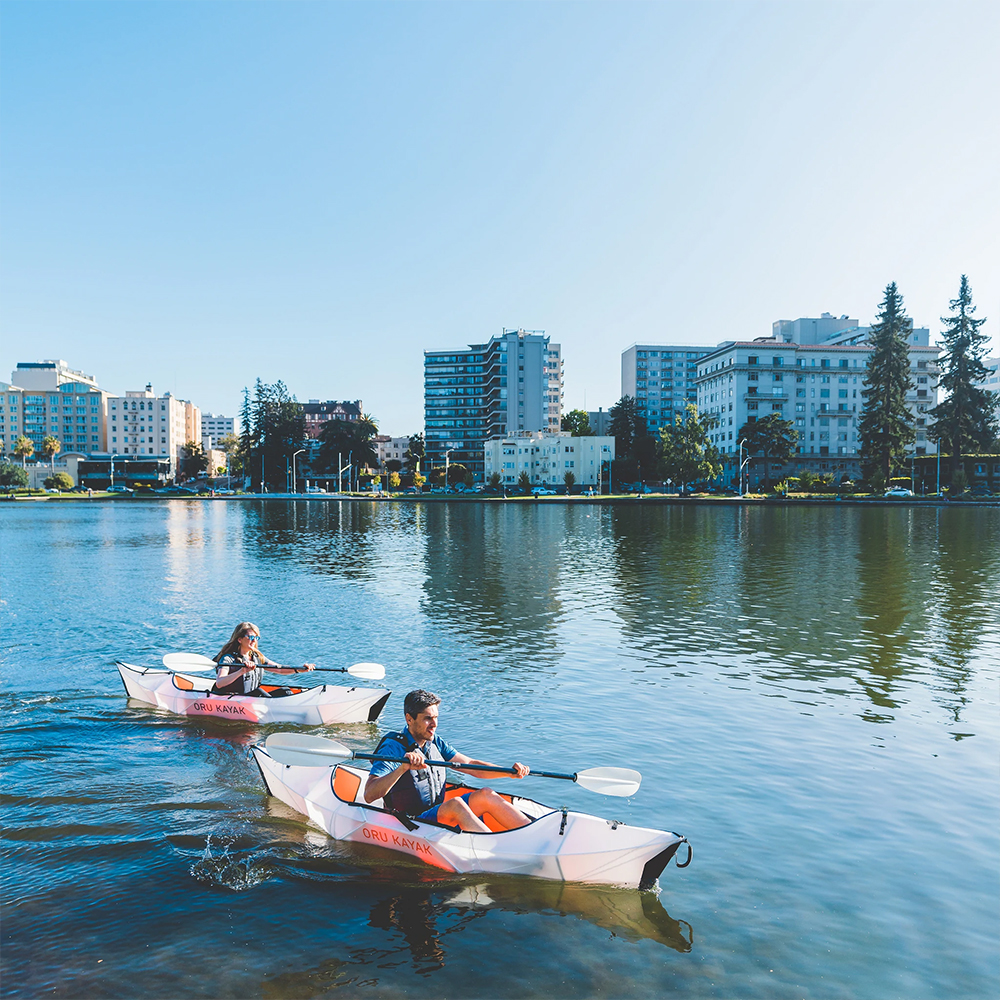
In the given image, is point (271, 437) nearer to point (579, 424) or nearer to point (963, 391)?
point (579, 424)

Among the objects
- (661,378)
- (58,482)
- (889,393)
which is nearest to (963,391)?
(889,393)

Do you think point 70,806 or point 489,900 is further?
point 70,806

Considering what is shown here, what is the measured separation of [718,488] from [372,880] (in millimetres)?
128148

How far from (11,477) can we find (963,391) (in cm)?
17868

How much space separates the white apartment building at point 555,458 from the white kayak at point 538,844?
470ft

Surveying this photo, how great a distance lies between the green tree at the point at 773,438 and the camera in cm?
12300

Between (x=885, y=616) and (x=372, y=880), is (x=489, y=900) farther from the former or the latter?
(x=885, y=616)

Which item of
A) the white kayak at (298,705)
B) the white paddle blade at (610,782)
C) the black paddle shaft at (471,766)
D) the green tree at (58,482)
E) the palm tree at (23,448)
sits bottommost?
the white kayak at (298,705)

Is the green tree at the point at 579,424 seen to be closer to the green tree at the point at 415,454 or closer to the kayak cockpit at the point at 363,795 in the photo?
the green tree at the point at 415,454

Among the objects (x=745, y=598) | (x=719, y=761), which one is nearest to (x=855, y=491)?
(x=745, y=598)

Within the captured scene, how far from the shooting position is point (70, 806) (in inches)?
434

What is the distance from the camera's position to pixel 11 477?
157625mm

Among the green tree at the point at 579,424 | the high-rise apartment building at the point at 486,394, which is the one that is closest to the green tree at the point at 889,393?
the green tree at the point at 579,424

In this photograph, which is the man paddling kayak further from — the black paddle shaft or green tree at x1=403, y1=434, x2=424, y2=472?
green tree at x1=403, y1=434, x2=424, y2=472
